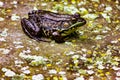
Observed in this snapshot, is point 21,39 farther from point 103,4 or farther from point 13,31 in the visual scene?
point 103,4

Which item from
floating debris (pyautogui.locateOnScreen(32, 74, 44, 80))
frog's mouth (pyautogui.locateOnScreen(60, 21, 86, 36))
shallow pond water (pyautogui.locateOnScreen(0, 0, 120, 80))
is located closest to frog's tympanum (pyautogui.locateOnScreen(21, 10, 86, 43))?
frog's mouth (pyautogui.locateOnScreen(60, 21, 86, 36))

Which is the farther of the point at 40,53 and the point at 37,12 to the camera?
the point at 37,12

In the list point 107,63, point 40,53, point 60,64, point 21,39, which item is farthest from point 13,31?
point 107,63

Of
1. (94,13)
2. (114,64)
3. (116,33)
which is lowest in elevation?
(114,64)

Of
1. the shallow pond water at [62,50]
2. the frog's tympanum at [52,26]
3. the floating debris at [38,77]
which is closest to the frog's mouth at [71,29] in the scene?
the frog's tympanum at [52,26]

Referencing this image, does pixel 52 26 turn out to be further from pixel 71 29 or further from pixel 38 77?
pixel 38 77

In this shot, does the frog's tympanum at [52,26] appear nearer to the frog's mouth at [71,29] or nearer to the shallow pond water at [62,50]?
the frog's mouth at [71,29]

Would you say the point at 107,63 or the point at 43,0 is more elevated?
the point at 43,0
